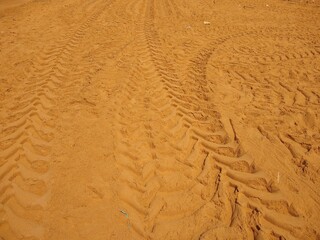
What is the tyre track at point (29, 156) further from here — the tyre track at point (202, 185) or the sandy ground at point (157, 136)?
the tyre track at point (202, 185)

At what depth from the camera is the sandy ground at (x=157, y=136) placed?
2.18 metres

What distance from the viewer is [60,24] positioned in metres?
6.18

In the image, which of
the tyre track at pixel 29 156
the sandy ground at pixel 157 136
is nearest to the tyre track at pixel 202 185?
the sandy ground at pixel 157 136

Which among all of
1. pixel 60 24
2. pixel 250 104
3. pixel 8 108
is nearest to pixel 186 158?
pixel 250 104

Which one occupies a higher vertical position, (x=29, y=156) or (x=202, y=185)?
(x=29, y=156)

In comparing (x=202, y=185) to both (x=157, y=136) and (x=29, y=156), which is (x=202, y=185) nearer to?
(x=157, y=136)

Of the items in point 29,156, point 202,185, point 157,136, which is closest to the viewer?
point 202,185

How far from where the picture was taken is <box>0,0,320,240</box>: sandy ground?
2176 mm

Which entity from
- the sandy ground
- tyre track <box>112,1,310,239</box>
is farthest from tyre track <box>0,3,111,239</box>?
tyre track <box>112,1,310,239</box>

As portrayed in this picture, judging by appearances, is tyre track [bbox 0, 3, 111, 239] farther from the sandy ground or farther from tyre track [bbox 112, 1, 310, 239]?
tyre track [bbox 112, 1, 310, 239]

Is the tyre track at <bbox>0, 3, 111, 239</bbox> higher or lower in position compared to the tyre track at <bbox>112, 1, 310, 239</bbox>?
higher

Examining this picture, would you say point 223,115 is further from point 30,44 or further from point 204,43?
point 30,44

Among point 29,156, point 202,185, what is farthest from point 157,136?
point 29,156

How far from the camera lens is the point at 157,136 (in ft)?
9.80
